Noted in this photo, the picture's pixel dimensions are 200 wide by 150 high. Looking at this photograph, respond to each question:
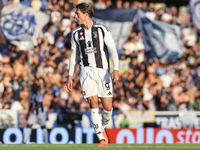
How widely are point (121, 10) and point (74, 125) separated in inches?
198

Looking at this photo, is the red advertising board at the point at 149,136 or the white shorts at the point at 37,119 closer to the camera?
the white shorts at the point at 37,119

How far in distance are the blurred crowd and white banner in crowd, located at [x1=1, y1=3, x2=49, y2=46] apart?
0.73 ft

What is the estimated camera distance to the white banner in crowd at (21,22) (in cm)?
1356

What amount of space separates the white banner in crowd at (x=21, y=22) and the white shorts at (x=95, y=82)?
8.47 metres

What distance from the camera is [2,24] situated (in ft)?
45.0

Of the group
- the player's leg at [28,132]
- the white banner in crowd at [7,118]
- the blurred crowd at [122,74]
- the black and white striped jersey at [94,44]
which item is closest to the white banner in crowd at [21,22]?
the blurred crowd at [122,74]

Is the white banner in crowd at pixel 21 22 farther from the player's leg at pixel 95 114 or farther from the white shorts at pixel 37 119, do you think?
the player's leg at pixel 95 114

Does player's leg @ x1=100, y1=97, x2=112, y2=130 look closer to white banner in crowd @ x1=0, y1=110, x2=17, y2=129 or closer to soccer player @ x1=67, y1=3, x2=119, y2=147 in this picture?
soccer player @ x1=67, y1=3, x2=119, y2=147

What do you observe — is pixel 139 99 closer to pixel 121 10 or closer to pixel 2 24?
pixel 121 10

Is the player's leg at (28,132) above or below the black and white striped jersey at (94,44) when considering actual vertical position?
below

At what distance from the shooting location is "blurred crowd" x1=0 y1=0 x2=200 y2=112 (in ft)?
41.3

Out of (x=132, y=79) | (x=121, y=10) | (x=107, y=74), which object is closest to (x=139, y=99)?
(x=132, y=79)

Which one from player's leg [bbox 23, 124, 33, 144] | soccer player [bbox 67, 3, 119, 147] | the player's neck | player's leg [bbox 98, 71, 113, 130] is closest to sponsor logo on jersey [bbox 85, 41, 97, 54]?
soccer player [bbox 67, 3, 119, 147]

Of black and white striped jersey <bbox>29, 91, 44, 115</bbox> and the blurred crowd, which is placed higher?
the blurred crowd
